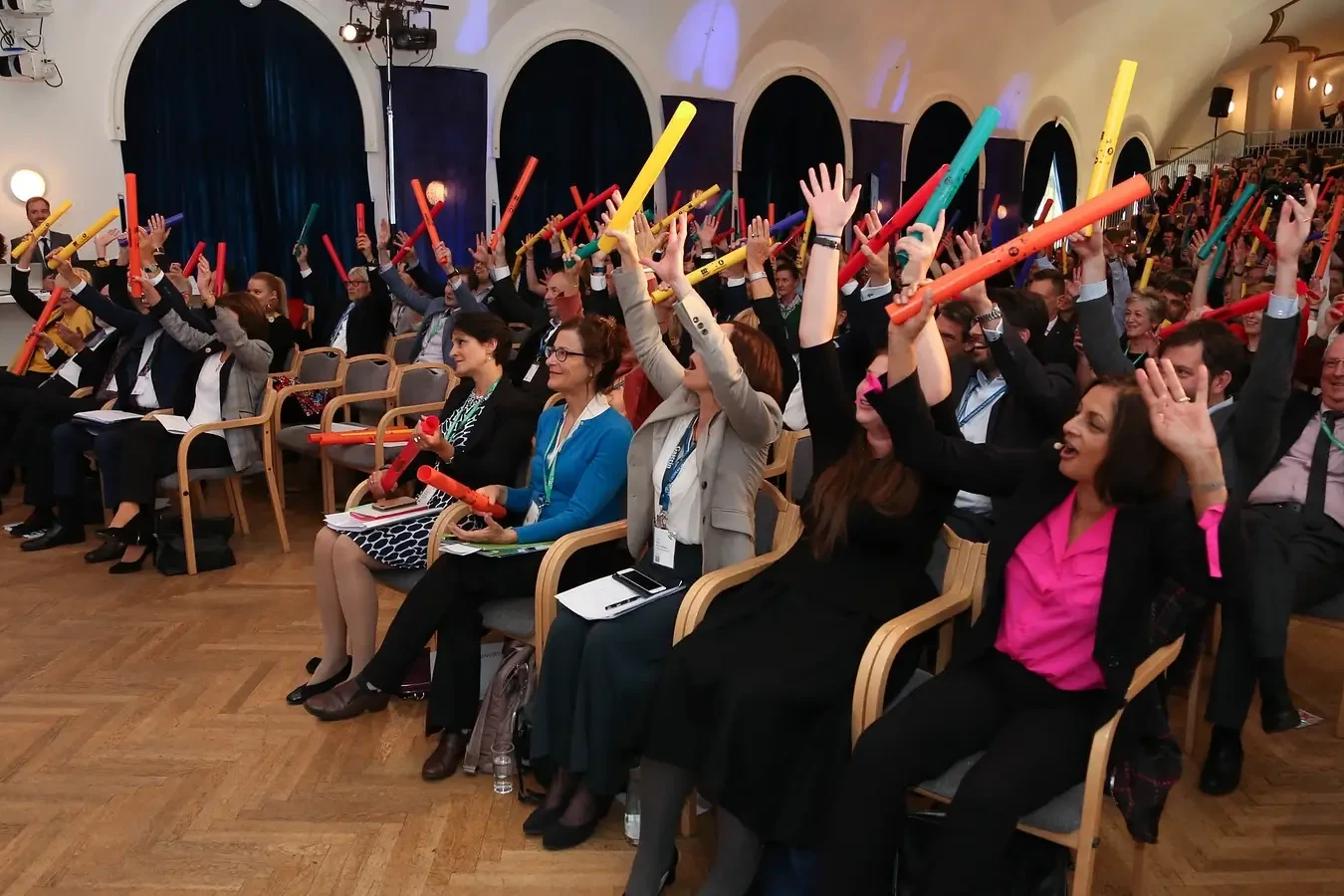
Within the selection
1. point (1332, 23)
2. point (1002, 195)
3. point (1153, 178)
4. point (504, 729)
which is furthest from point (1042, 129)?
point (504, 729)

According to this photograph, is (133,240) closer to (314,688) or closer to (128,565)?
(128,565)

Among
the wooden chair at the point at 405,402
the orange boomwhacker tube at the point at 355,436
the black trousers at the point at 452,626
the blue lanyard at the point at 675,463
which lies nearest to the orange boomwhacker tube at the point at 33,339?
the wooden chair at the point at 405,402

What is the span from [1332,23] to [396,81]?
18.8 meters

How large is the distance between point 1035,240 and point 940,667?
947 mm

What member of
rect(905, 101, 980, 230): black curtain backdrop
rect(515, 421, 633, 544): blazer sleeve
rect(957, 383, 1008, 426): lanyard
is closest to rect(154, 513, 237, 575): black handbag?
rect(515, 421, 633, 544): blazer sleeve

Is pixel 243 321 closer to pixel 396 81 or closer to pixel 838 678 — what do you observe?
pixel 838 678

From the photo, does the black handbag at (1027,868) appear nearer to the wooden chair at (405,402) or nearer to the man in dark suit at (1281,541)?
the man in dark suit at (1281,541)

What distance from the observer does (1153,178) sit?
17.5 m

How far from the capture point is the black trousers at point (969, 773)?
161 centimetres

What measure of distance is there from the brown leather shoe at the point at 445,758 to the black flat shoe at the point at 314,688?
51cm

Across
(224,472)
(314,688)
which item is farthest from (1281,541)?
(224,472)

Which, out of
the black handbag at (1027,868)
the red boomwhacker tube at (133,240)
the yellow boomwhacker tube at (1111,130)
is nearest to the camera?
the black handbag at (1027,868)

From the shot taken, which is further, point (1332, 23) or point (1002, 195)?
point (1332, 23)

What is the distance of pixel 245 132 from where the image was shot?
7.61 meters
